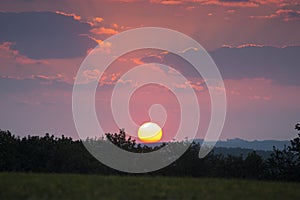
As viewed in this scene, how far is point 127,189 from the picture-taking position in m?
21.7

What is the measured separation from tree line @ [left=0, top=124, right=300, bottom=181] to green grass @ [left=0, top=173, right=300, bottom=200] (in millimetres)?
29718

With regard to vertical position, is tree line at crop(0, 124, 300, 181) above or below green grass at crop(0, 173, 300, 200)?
above

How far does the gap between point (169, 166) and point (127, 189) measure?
132 feet

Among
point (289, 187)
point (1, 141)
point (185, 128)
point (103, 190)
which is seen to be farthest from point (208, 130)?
point (103, 190)

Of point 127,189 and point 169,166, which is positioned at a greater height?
point 169,166

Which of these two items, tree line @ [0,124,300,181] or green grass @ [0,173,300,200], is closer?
green grass @ [0,173,300,200]

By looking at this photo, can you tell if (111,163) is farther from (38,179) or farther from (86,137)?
(38,179)

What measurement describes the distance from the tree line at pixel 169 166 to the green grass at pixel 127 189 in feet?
97.5

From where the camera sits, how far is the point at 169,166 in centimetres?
6144

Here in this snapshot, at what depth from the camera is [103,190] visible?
2119 centimetres

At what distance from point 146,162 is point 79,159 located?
331 inches

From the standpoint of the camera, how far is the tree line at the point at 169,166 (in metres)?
56.3

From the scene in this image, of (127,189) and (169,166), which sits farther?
(169,166)

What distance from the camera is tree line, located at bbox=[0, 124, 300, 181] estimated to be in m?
56.3
